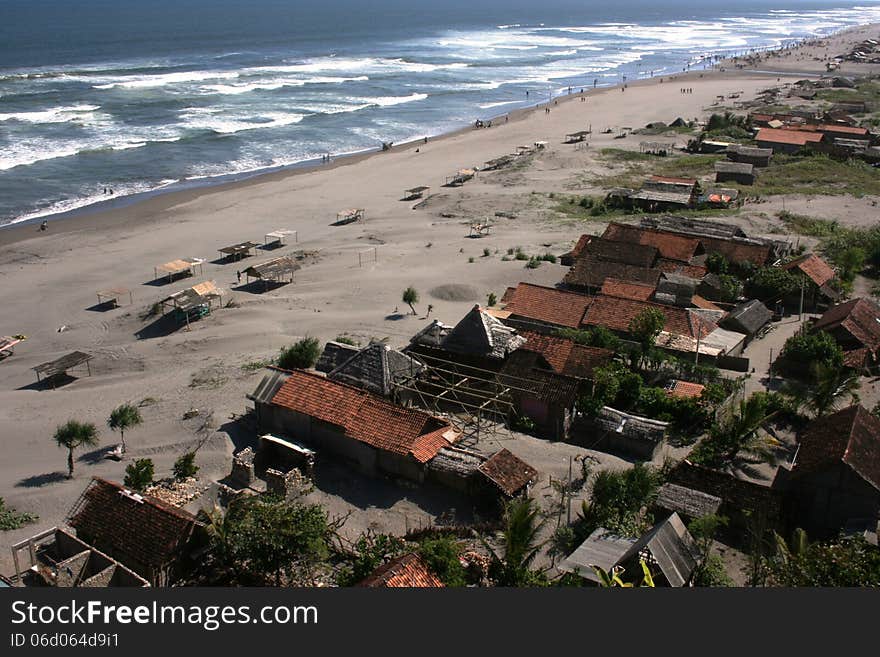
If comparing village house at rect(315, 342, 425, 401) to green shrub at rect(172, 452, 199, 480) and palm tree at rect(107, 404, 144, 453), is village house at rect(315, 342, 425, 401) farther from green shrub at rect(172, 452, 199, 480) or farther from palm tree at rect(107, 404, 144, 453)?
palm tree at rect(107, 404, 144, 453)

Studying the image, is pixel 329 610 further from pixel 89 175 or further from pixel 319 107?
pixel 319 107

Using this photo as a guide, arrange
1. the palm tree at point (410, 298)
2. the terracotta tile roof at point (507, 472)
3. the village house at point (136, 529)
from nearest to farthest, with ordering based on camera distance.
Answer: the village house at point (136, 529) < the terracotta tile roof at point (507, 472) < the palm tree at point (410, 298)

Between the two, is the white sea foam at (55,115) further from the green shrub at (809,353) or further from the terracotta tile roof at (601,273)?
the green shrub at (809,353)

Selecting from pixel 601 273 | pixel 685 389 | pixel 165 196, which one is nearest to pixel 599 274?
pixel 601 273

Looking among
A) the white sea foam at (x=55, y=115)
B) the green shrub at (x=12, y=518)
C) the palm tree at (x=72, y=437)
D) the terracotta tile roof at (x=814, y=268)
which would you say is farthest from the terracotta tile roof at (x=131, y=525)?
the white sea foam at (x=55, y=115)

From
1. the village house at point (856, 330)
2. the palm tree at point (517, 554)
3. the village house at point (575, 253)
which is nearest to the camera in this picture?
the palm tree at point (517, 554)

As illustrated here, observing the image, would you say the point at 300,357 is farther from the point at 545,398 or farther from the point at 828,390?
the point at 828,390
